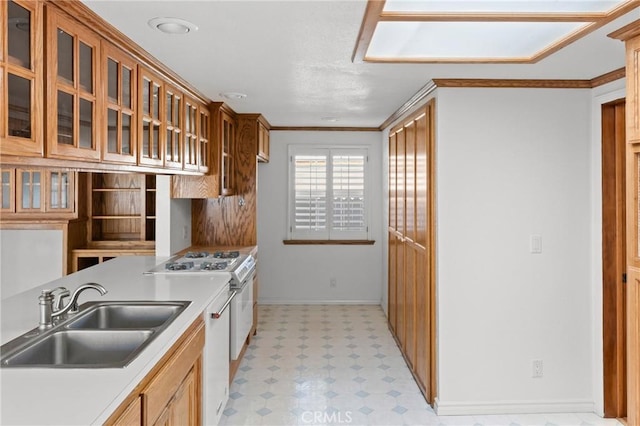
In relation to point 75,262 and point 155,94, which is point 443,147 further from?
point 75,262

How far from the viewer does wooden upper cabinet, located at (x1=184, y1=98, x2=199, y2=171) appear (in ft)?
10.9

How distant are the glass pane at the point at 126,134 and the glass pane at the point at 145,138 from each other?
0.63 feet

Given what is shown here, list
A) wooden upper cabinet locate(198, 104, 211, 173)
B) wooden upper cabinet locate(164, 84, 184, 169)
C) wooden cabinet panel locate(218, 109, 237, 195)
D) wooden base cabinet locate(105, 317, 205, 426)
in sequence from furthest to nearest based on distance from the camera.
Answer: wooden cabinet panel locate(218, 109, 237, 195) < wooden upper cabinet locate(198, 104, 211, 173) < wooden upper cabinet locate(164, 84, 184, 169) < wooden base cabinet locate(105, 317, 205, 426)

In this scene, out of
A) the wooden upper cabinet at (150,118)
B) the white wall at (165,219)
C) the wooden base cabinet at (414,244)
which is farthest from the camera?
the white wall at (165,219)

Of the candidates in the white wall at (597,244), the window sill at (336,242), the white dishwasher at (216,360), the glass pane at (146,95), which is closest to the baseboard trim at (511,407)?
the white wall at (597,244)

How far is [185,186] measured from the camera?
3977 millimetres

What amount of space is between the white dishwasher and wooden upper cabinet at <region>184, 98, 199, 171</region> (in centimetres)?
102

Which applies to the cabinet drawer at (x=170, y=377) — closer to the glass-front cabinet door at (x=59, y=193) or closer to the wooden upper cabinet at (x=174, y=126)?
the wooden upper cabinet at (x=174, y=126)

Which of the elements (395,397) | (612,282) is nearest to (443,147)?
(612,282)

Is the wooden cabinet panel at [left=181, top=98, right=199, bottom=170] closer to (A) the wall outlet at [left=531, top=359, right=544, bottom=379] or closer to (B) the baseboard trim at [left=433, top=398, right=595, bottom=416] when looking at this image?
(B) the baseboard trim at [left=433, top=398, right=595, bottom=416]

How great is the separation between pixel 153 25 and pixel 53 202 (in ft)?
11.0

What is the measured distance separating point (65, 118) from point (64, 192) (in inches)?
132

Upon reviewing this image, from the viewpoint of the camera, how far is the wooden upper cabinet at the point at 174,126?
2924 mm

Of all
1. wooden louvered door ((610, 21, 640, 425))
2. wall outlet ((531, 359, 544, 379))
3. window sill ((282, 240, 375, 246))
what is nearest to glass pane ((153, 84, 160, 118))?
wooden louvered door ((610, 21, 640, 425))
